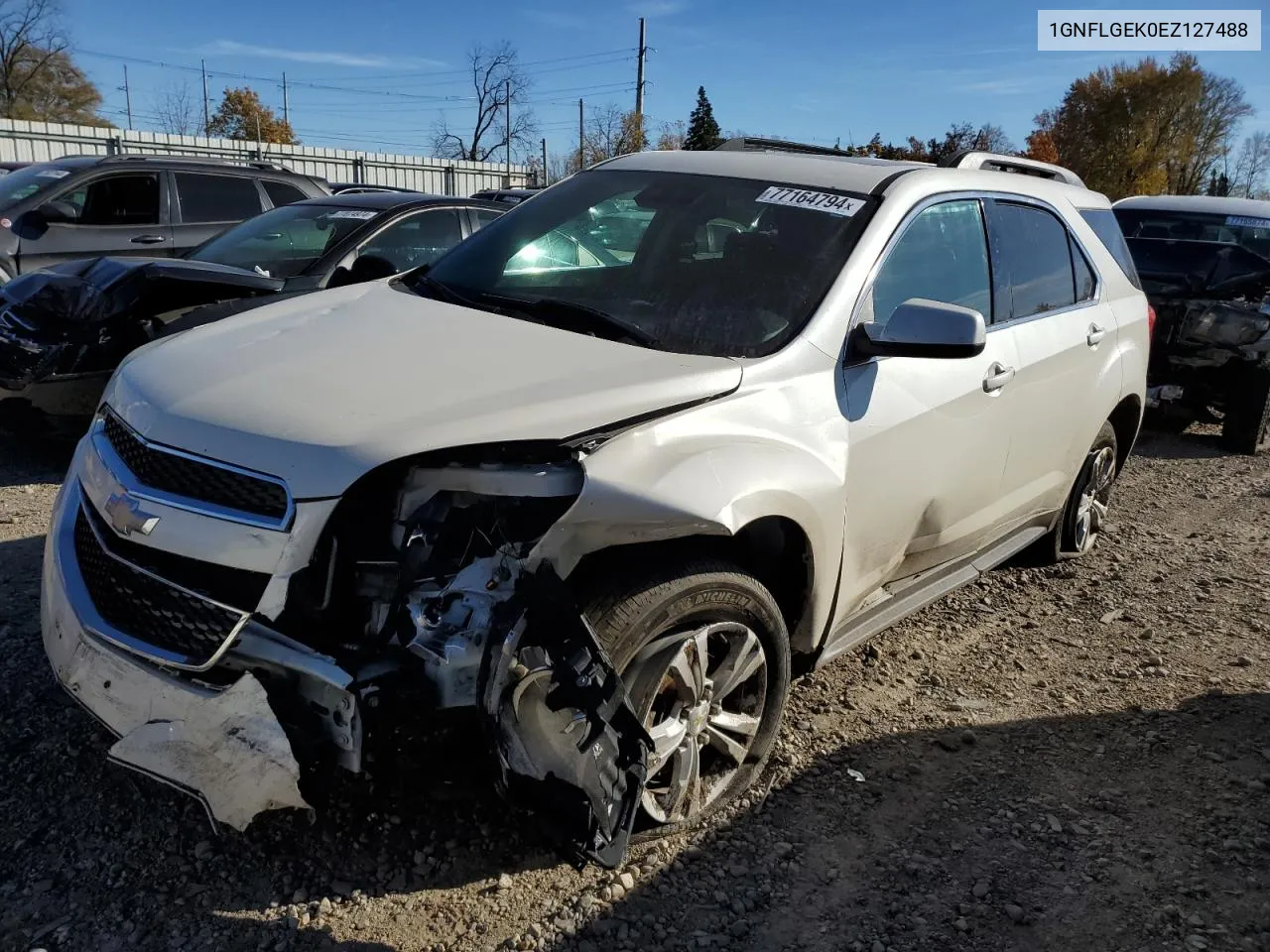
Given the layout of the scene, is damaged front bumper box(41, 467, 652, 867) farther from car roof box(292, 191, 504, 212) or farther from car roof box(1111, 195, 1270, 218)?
car roof box(1111, 195, 1270, 218)

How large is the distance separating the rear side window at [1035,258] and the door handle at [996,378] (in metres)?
0.32

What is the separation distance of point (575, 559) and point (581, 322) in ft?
3.26

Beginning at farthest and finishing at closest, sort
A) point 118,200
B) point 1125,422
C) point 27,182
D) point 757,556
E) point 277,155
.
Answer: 1. point 277,155
2. point 118,200
3. point 27,182
4. point 1125,422
5. point 757,556

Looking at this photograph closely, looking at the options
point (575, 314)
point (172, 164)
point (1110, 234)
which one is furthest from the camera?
point (172, 164)

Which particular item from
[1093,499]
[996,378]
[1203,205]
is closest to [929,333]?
[996,378]

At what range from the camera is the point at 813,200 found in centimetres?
341

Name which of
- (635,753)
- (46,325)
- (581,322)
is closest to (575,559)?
(635,753)

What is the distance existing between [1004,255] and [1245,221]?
6.47 m

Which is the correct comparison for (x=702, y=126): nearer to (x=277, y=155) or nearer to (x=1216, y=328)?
(x=277, y=155)

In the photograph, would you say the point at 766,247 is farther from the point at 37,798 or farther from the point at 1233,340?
the point at 1233,340

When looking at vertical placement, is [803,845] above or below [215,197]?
below

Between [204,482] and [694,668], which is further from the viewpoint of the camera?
[694,668]

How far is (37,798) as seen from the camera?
2.73 m

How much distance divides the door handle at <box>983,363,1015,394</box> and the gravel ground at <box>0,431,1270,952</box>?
1165 mm
